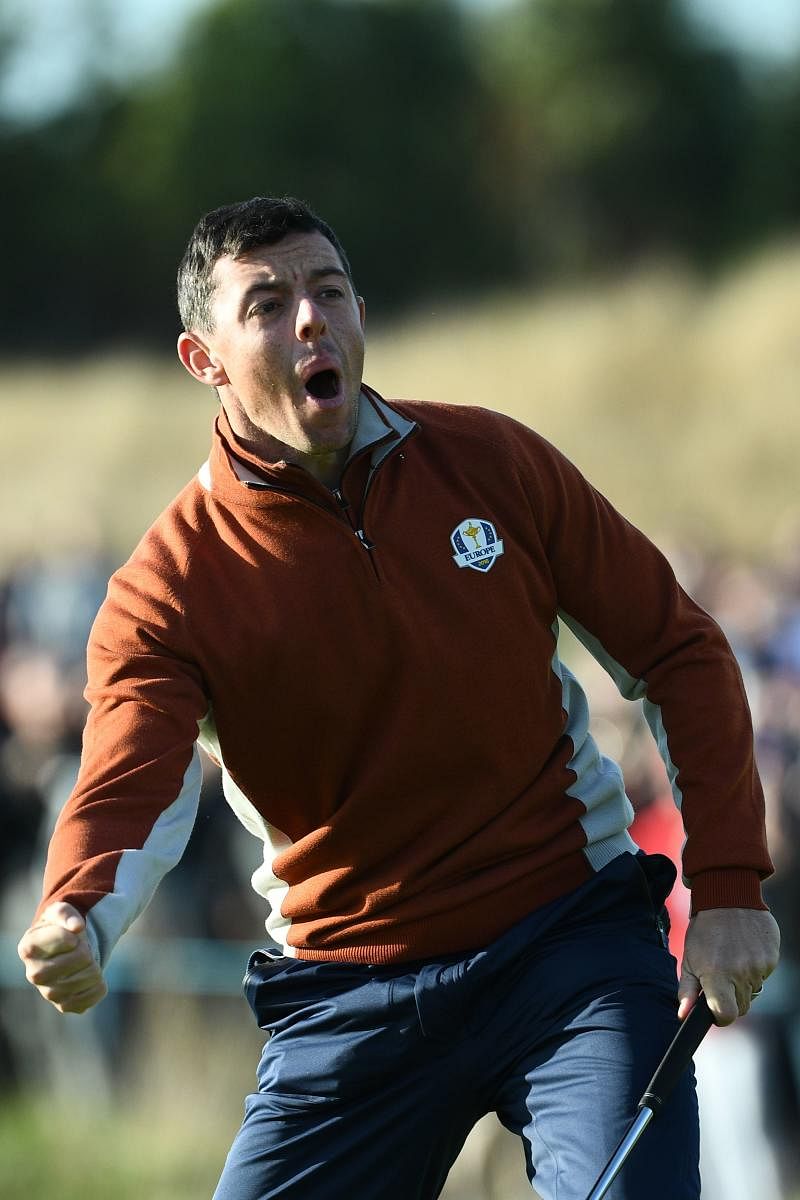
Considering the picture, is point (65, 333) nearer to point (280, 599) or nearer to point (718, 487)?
point (718, 487)

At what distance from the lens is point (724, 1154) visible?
22.1ft

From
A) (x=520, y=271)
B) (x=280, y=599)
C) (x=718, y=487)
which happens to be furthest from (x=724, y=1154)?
(x=520, y=271)

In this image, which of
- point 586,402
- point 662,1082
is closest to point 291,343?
point 662,1082

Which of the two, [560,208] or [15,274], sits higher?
[15,274]

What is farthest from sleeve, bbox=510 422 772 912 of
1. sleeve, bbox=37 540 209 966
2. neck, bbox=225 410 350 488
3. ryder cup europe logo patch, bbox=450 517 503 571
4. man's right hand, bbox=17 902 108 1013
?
man's right hand, bbox=17 902 108 1013

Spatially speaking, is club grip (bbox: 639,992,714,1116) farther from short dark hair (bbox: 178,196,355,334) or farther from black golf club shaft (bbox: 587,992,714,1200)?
short dark hair (bbox: 178,196,355,334)

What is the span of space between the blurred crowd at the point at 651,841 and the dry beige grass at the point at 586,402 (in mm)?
12413

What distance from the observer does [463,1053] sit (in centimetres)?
368

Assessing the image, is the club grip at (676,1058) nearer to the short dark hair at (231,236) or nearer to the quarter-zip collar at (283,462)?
the quarter-zip collar at (283,462)

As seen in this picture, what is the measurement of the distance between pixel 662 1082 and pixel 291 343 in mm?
1651

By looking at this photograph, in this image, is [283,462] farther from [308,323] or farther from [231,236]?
[231,236]

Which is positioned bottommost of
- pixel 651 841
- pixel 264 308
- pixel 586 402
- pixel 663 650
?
pixel 651 841

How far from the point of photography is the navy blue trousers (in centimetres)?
359

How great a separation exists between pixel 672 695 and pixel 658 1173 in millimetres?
965
